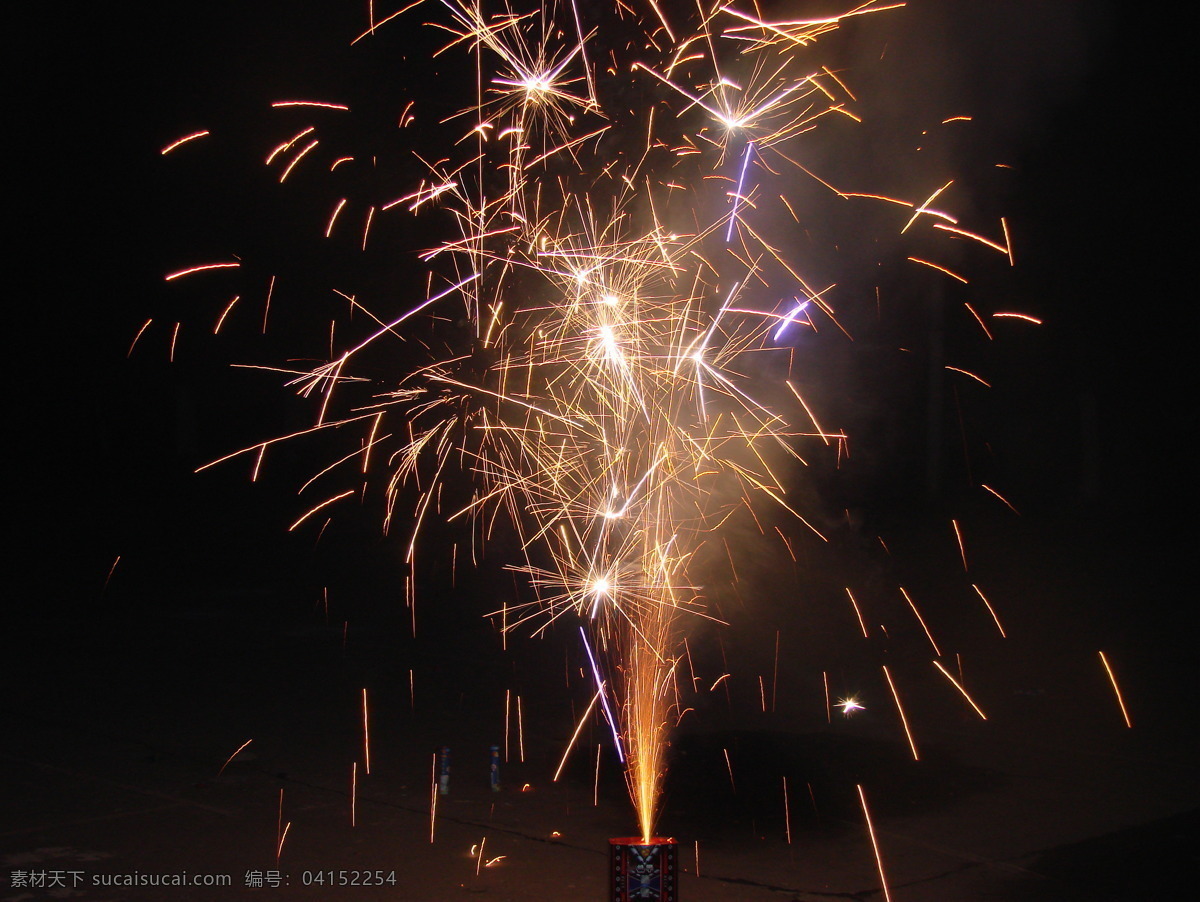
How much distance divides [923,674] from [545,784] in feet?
10.6

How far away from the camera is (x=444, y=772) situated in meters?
4.86

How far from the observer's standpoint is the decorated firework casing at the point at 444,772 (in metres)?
4.84

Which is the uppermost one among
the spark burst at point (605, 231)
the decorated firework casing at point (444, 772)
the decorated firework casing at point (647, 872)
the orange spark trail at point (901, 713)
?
the spark burst at point (605, 231)

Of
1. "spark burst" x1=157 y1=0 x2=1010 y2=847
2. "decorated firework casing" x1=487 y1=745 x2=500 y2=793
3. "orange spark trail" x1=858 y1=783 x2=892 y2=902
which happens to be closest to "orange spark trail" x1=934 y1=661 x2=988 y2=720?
"orange spark trail" x1=858 y1=783 x2=892 y2=902

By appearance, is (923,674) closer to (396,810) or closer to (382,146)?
(396,810)

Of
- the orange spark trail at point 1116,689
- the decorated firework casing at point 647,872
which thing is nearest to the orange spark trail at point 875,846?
the decorated firework casing at point 647,872

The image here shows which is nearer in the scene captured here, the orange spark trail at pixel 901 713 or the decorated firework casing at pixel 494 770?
the decorated firework casing at pixel 494 770

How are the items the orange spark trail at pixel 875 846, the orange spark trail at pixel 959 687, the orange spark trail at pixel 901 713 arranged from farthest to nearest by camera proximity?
the orange spark trail at pixel 959 687
the orange spark trail at pixel 901 713
the orange spark trail at pixel 875 846

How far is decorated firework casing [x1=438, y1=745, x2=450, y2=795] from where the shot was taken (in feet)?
15.9

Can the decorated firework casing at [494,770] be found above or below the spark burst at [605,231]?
below

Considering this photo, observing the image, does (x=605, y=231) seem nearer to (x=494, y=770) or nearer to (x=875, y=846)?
(x=494, y=770)

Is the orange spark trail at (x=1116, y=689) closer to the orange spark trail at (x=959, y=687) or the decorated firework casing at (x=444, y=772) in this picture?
the orange spark trail at (x=959, y=687)

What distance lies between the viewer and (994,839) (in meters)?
4.21

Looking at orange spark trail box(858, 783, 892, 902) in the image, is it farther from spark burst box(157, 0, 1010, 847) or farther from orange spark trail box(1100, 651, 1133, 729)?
orange spark trail box(1100, 651, 1133, 729)
